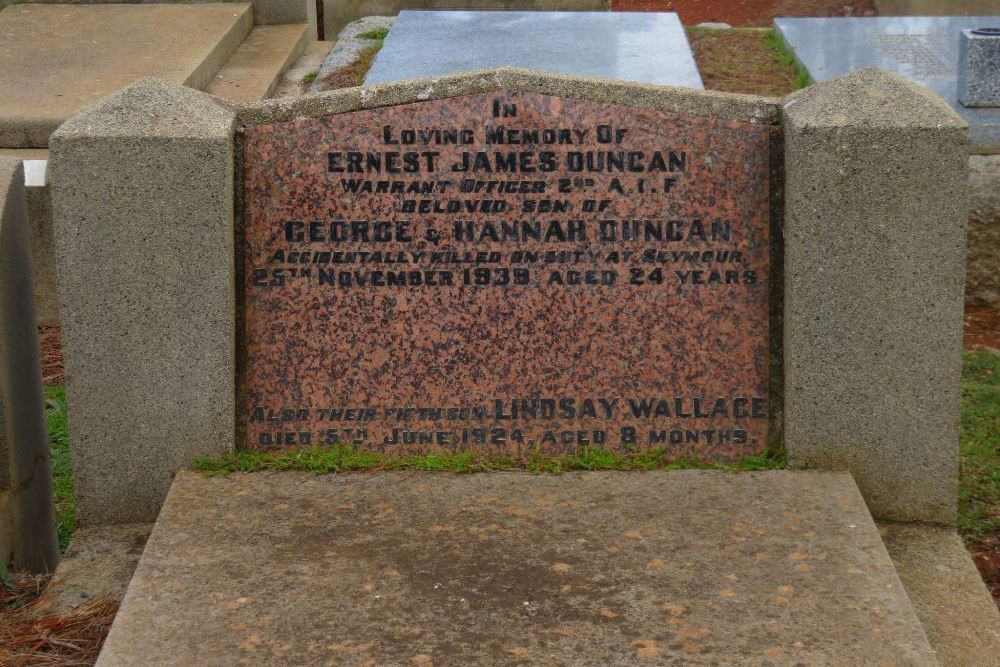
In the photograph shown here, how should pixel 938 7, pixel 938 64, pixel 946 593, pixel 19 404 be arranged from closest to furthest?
1. pixel 946 593
2. pixel 19 404
3. pixel 938 64
4. pixel 938 7

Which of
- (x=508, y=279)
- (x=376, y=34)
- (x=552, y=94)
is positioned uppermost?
(x=376, y=34)

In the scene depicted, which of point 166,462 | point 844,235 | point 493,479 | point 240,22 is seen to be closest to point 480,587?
point 493,479

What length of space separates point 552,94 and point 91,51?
5.52 meters

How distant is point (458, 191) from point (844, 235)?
1041 millimetres

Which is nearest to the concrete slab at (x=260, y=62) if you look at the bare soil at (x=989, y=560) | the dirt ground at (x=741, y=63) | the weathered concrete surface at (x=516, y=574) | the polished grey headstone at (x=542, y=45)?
the polished grey headstone at (x=542, y=45)

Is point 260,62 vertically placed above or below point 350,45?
below

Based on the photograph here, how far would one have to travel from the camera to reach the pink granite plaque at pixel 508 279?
12.7ft

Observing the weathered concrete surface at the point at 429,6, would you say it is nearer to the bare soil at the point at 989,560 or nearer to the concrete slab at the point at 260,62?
the concrete slab at the point at 260,62

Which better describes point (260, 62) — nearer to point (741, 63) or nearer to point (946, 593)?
point (741, 63)

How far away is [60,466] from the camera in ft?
18.5

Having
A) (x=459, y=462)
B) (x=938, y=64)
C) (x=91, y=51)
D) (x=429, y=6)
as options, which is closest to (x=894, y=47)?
(x=938, y=64)

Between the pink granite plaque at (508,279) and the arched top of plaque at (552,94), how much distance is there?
1.0 inches

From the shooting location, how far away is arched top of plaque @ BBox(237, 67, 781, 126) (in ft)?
12.6

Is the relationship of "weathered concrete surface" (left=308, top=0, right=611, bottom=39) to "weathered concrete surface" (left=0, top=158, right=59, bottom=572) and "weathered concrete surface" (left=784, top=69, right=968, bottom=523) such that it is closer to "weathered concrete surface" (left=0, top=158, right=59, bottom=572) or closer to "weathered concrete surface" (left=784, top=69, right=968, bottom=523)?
"weathered concrete surface" (left=0, top=158, right=59, bottom=572)
